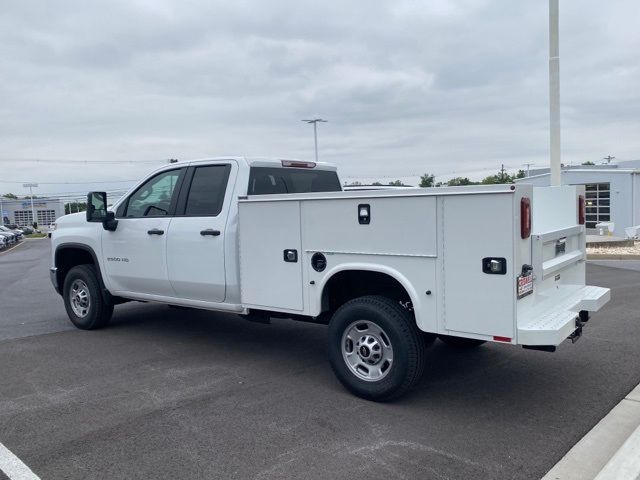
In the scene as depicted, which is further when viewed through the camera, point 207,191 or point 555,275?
point 207,191

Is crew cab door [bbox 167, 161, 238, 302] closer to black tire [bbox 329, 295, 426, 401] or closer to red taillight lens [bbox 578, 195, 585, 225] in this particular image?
black tire [bbox 329, 295, 426, 401]

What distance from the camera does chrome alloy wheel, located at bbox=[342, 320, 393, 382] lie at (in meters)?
4.89

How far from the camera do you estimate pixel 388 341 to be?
15.8ft

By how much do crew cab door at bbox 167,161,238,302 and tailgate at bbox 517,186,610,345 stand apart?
3.05 meters

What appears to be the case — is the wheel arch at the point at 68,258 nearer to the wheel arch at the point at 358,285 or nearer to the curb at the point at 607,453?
the wheel arch at the point at 358,285

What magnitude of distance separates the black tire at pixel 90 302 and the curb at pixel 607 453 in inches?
232

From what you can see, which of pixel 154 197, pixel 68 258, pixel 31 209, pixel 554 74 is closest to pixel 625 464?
pixel 154 197

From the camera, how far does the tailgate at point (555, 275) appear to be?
431 cm

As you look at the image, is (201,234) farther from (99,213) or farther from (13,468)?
(13,468)

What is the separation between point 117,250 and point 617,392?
5.67 meters

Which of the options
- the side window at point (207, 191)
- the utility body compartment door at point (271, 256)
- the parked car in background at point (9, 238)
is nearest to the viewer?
the utility body compartment door at point (271, 256)

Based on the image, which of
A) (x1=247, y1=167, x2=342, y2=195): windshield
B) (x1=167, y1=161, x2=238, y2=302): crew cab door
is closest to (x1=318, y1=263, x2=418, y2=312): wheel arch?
(x1=167, y1=161, x2=238, y2=302): crew cab door

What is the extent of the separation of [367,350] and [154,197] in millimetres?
3452

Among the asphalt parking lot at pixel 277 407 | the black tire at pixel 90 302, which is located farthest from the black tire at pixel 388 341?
the black tire at pixel 90 302
